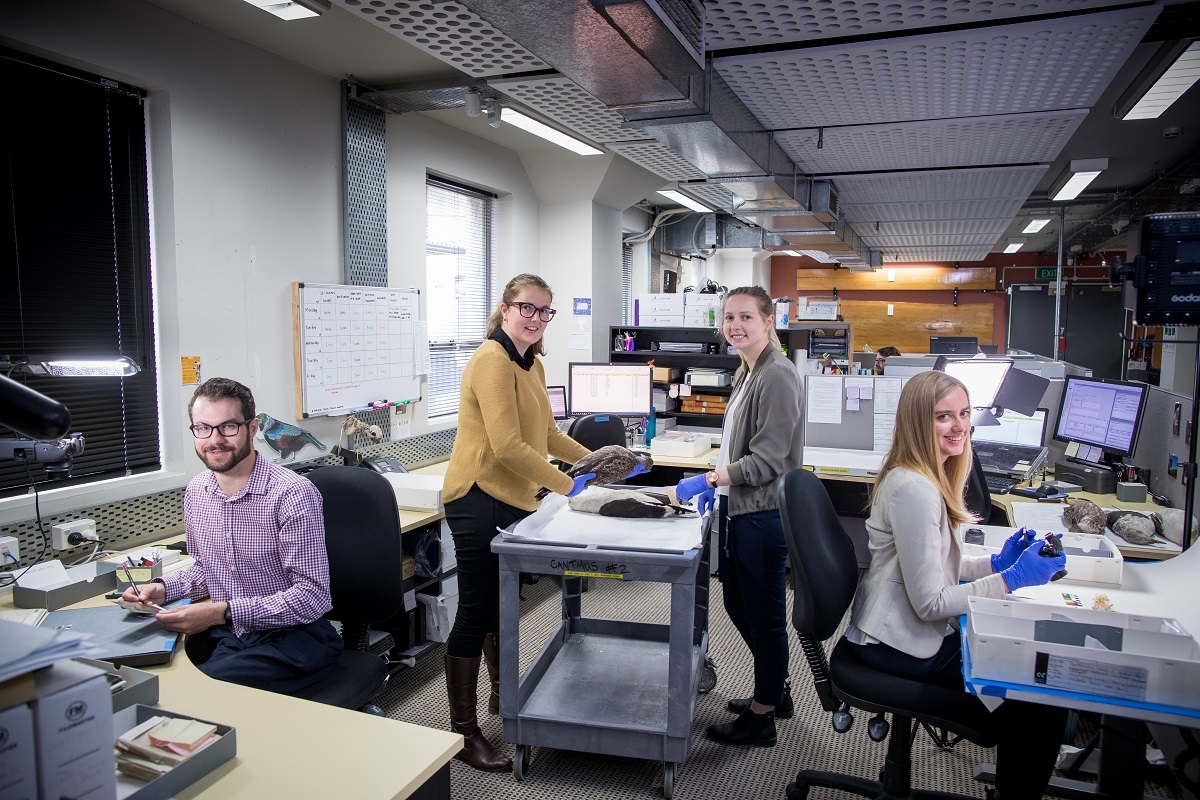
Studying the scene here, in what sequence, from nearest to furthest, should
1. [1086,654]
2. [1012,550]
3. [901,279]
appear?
[1086,654], [1012,550], [901,279]

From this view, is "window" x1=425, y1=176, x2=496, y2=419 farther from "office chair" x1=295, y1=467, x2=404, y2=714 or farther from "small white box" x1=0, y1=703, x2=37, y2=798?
"small white box" x1=0, y1=703, x2=37, y2=798

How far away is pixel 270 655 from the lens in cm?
188

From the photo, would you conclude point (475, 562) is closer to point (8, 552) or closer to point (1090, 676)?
point (8, 552)

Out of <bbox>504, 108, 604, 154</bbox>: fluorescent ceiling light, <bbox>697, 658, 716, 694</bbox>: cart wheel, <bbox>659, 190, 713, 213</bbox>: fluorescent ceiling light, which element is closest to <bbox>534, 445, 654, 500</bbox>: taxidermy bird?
<bbox>697, 658, 716, 694</bbox>: cart wheel

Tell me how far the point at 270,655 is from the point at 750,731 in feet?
5.30

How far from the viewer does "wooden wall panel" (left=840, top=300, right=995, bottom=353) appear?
1220 centimetres

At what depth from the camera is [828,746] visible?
8.70ft

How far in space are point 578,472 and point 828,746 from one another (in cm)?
129

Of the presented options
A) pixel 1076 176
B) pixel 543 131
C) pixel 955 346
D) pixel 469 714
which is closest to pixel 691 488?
pixel 469 714

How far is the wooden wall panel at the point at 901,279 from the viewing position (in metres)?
12.0

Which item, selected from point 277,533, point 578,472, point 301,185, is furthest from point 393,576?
point 301,185

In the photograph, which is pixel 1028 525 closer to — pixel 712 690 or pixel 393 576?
pixel 712 690

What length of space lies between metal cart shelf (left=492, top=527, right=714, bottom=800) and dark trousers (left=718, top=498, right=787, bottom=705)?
210mm

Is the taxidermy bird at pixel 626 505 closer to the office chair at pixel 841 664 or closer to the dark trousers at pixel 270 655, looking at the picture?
the office chair at pixel 841 664
